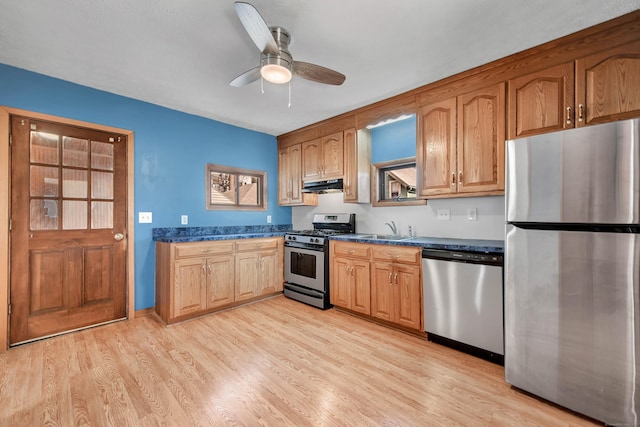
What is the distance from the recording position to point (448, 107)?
2.67 m

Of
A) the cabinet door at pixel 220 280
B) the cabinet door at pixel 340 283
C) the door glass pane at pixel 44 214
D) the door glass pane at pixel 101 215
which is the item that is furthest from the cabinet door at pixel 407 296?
the door glass pane at pixel 44 214

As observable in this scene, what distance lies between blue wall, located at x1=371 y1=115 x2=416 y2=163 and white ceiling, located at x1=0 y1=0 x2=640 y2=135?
533 mm

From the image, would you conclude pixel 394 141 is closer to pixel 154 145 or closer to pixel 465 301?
pixel 465 301

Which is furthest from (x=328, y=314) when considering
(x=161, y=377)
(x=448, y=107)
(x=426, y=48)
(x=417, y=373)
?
(x=426, y=48)

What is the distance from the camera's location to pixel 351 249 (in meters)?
3.18

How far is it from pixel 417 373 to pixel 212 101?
3448mm

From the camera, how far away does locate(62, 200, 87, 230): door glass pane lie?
8.86 feet

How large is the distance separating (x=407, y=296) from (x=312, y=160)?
7.73 feet

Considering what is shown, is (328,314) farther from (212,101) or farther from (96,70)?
(96,70)

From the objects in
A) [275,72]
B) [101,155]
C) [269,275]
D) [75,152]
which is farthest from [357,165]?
[75,152]

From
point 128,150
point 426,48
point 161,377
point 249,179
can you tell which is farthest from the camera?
point 249,179

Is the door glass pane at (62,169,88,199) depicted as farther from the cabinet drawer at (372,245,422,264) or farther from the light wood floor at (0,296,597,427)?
the cabinet drawer at (372,245,422,264)

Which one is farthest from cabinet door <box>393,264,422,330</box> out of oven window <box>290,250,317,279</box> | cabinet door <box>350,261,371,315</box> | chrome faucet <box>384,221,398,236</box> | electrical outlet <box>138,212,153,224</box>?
electrical outlet <box>138,212,153,224</box>

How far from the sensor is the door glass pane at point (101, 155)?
114 inches
